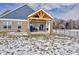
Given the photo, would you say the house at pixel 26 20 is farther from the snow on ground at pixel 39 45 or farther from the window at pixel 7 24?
the snow on ground at pixel 39 45

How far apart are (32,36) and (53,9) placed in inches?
17.1

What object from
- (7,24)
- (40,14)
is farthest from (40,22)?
(7,24)

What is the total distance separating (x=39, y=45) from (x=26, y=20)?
352mm

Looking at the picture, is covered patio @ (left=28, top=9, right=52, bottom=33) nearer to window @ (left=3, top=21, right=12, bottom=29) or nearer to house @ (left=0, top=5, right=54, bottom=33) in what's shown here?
house @ (left=0, top=5, right=54, bottom=33)

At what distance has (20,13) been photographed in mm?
2424

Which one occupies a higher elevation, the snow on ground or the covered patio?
the covered patio

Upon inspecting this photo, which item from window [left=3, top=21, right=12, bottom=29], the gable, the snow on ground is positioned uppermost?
the gable

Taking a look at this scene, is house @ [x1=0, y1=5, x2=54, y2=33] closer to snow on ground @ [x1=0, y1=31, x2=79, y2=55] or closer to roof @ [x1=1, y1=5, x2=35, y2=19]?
roof @ [x1=1, y1=5, x2=35, y2=19]

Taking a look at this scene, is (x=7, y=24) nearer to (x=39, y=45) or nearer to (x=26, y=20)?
(x=26, y=20)

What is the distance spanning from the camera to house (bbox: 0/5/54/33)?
2.41 meters

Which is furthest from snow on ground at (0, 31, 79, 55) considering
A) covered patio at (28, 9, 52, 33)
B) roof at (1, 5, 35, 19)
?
roof at (1, 5, 35, 19)

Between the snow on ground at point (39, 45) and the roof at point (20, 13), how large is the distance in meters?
0.25

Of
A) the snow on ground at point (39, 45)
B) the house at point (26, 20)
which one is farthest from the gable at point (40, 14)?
the snow on ground at point (39, 45)
